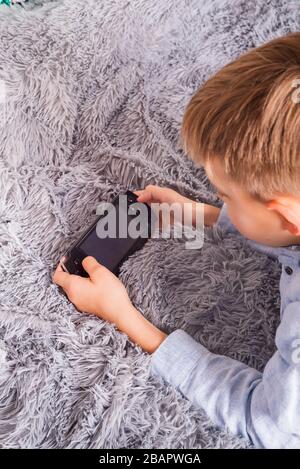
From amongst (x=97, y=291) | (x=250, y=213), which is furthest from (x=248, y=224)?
(x=97, y=291)

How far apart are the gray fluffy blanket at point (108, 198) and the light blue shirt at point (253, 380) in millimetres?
21

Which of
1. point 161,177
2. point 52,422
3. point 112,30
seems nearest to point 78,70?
point 112,30

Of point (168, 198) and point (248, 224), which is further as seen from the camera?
point (168, 198)

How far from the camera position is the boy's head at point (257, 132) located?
0.51m

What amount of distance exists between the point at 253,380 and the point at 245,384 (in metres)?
0.01

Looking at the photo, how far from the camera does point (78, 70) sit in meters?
0.94

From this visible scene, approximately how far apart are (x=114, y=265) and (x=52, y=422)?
0.24 meters

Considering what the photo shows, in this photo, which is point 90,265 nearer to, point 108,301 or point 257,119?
point 108,301

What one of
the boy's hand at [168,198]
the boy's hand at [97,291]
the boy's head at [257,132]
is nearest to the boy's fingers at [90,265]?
the boy's hand at [97,291]

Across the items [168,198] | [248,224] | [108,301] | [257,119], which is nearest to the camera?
[257,119]

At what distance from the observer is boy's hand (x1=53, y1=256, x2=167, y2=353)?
2.36 feet

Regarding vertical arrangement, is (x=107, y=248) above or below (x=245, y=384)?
above

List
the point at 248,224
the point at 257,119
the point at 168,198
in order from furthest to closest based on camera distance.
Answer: the point at 168,198 < the point at 248,224 < the point at 257,119

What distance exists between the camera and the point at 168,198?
837mm
